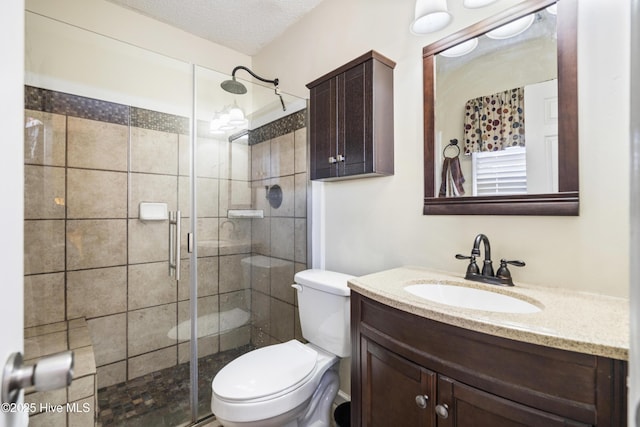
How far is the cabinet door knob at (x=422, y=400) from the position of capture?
2.98ft

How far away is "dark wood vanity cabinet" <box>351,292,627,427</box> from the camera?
2.15 feet

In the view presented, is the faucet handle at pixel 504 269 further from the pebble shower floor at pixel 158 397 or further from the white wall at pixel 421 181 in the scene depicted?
the pebble shower floor at pixel 158 397

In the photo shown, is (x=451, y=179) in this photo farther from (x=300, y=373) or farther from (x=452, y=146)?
(x=300, y=373)

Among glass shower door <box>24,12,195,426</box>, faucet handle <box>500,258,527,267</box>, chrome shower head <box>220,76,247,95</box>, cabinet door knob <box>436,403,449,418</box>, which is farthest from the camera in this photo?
chrome shower head <box>220,76,247,95</box>

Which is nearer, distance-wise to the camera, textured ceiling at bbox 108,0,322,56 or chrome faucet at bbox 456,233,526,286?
chrome faucet at bbox 456,233,526,286

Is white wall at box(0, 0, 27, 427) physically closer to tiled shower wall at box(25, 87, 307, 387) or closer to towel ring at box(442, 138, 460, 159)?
towel ring at box(442, 138, 460, 159)

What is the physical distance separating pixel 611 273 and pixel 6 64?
5.18ft

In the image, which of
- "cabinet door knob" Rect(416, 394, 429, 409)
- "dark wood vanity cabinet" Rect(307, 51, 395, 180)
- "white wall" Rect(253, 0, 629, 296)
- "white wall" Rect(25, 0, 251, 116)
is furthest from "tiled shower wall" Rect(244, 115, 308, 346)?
"cabinet door knob" Rect(416, 394, 429, 409)

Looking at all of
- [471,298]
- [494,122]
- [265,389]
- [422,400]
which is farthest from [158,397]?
[494,122]

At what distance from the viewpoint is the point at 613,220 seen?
0.97m

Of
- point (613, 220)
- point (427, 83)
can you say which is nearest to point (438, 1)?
point (427, 83)

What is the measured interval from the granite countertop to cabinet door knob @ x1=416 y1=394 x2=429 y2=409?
26 centimetres

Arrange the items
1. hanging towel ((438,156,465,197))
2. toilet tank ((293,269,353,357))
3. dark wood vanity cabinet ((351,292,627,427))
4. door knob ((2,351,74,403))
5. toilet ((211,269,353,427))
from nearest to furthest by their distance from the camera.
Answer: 1. door knob ((2,351,74,403))
2. dark wood vanity cabinet ((351,292,627,427))
3. toilet ((211,269,353,427))
4. hanging towel ((438,156,465,197))
5. toilet tank ((293,269,353,357))

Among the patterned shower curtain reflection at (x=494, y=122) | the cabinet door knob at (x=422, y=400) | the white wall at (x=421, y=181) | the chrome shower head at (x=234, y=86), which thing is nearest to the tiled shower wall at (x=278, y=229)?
the white wall at (x=421, y=181)
